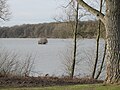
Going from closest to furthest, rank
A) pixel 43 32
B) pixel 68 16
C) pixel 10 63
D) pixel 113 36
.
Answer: pixel 113 36 → pixel 10 63 → pixel 68 16 → pixel 43 32

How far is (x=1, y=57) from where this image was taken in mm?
21969

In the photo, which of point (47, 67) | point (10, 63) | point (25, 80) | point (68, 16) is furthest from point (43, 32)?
point (25, 80)

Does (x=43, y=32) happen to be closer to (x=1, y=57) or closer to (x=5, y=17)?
(x=5, y=17)

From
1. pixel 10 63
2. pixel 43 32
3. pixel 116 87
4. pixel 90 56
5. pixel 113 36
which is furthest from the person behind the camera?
pixel 43 32

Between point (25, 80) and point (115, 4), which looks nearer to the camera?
point (115, 4)

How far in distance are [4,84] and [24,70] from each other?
8.49m

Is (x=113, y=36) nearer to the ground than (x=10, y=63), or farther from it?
farther from it

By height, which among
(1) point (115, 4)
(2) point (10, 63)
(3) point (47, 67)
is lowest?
(3) point (47, 67)

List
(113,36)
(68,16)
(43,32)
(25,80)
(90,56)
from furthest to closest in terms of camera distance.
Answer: (43,32), (90,56), (68,16), (25,80), (113,36)

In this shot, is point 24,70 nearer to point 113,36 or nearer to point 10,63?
point 10,63

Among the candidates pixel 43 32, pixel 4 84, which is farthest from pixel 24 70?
pixel 43 32

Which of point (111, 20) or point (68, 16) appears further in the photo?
point (68, 16)

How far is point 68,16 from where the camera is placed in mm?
24547

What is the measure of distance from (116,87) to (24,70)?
1068 centimetres
